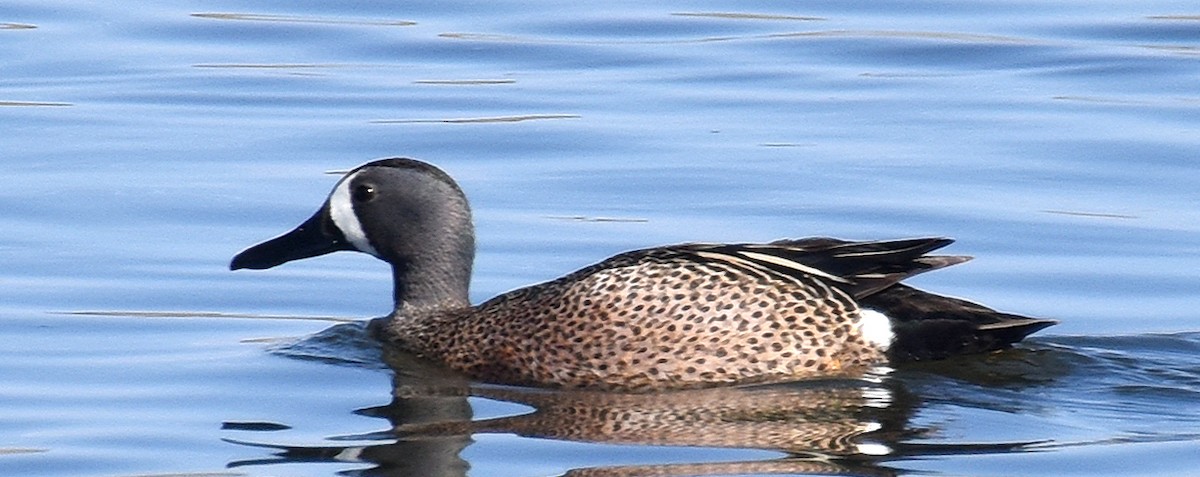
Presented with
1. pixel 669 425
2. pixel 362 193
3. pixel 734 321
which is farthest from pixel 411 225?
pixel 669 425

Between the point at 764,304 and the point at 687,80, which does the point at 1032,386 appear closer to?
the point at 764,304

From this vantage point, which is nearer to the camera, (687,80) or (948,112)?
(948,112)

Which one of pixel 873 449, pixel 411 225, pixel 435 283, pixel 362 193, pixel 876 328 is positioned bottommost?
pixel 873 449

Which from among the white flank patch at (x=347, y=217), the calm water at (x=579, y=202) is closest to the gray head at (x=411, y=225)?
the white flank patch at (x=347, y=217)

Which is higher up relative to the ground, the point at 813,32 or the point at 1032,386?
the point at 813,32

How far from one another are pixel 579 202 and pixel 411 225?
2.50 meters

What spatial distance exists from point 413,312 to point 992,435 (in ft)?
7.88

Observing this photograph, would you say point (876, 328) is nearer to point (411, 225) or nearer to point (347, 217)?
point (411, 225)

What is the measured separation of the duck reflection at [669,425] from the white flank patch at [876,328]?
0.14m

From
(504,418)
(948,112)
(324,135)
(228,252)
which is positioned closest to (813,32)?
(948,112)

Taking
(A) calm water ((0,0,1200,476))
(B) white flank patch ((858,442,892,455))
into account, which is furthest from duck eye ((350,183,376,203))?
(B) white flank patch ((858,442,892,455))

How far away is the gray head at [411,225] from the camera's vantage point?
9555 mm

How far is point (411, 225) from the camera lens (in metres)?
9.59

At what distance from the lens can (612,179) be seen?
12.5m
